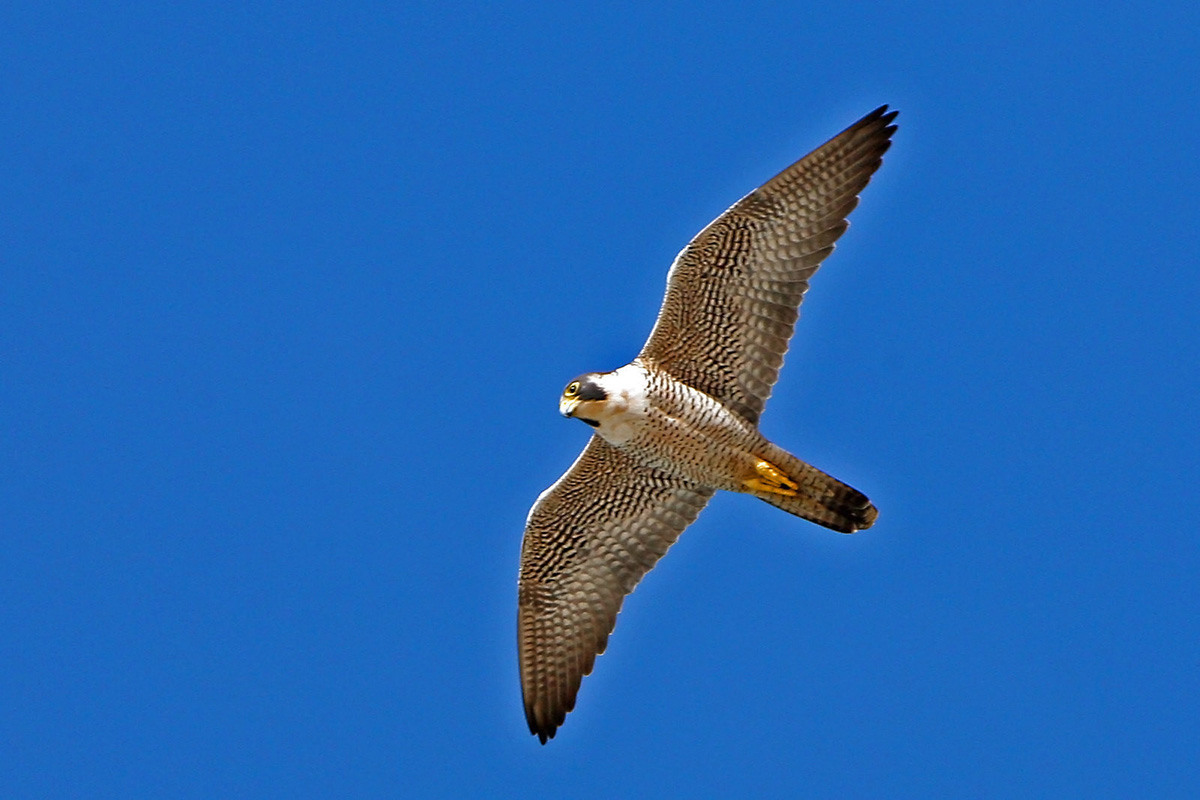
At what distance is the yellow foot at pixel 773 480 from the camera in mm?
14195

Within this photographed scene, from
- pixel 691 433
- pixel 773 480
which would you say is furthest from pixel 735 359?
pixel 773 480

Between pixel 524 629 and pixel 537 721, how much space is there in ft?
2.59

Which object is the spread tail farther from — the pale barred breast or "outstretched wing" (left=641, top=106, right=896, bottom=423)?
"outstretched wing" (left=641, top=106, right=896, bottom=423)

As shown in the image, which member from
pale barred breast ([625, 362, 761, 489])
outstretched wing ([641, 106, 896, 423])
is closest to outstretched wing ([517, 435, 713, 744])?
pale barred breast ([625, 362, 761, 489])

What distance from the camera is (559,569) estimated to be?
15.3m

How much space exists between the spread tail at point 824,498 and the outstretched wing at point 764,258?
0.84 meters

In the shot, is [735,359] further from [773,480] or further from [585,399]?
[585,399]

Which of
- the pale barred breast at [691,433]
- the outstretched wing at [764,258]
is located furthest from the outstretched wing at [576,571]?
the outstretched wing at [764,258]

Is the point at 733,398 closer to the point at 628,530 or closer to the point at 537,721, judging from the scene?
the point at 628,530

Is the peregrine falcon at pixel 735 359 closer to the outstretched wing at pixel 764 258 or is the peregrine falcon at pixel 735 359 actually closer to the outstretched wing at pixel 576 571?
the outstretched wing at pixel 764 258

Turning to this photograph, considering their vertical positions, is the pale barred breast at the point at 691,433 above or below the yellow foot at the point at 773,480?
above

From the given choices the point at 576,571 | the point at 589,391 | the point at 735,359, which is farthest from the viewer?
the point at 576,571

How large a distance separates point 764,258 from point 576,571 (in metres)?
3.22

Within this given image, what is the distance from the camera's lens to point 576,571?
1526 centimetres
